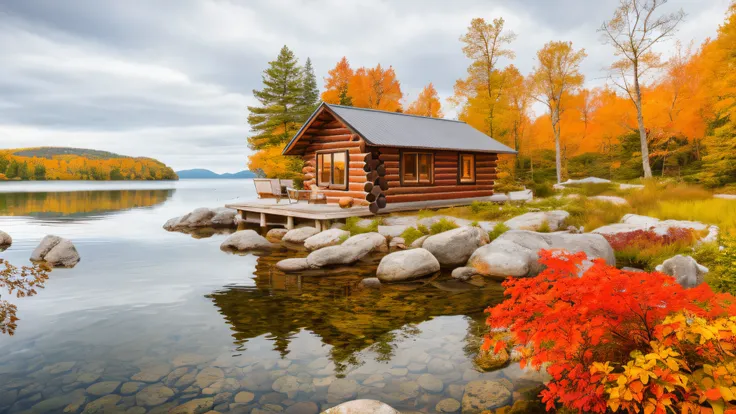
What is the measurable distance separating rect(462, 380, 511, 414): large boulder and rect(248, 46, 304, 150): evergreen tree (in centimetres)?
3036

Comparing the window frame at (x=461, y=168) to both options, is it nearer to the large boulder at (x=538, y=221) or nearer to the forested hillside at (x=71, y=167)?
the large boulder at (x=538, y=221)

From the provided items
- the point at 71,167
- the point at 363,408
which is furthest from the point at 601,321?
the point at 71,167

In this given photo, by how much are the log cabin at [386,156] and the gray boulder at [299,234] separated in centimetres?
249

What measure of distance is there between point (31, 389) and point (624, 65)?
30202mm

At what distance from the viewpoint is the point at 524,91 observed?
3173 centimetres

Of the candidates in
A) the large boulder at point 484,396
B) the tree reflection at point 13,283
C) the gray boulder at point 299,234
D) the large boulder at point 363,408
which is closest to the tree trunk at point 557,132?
the gray boulder at point 299,234

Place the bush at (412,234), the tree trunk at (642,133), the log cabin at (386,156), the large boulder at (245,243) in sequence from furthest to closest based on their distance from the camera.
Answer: the tree trunk at (642,133)
the log cabin at (386,156)
the large boulder at (245,243)
the bush at (412,234)

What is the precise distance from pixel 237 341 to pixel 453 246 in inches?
241

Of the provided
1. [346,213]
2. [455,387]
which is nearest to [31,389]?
[455,387]

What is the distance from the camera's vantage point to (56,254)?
37.5ft

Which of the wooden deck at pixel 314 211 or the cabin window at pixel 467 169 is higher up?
the cabin window at pixel 467 169

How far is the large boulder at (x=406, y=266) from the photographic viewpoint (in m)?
9.24

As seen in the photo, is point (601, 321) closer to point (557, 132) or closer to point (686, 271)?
point (686, 271)

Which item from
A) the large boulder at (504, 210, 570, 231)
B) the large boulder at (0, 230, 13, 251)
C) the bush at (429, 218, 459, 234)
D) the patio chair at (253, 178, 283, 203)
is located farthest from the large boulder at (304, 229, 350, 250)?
the large boulder at (0, 230, 13, 251)
